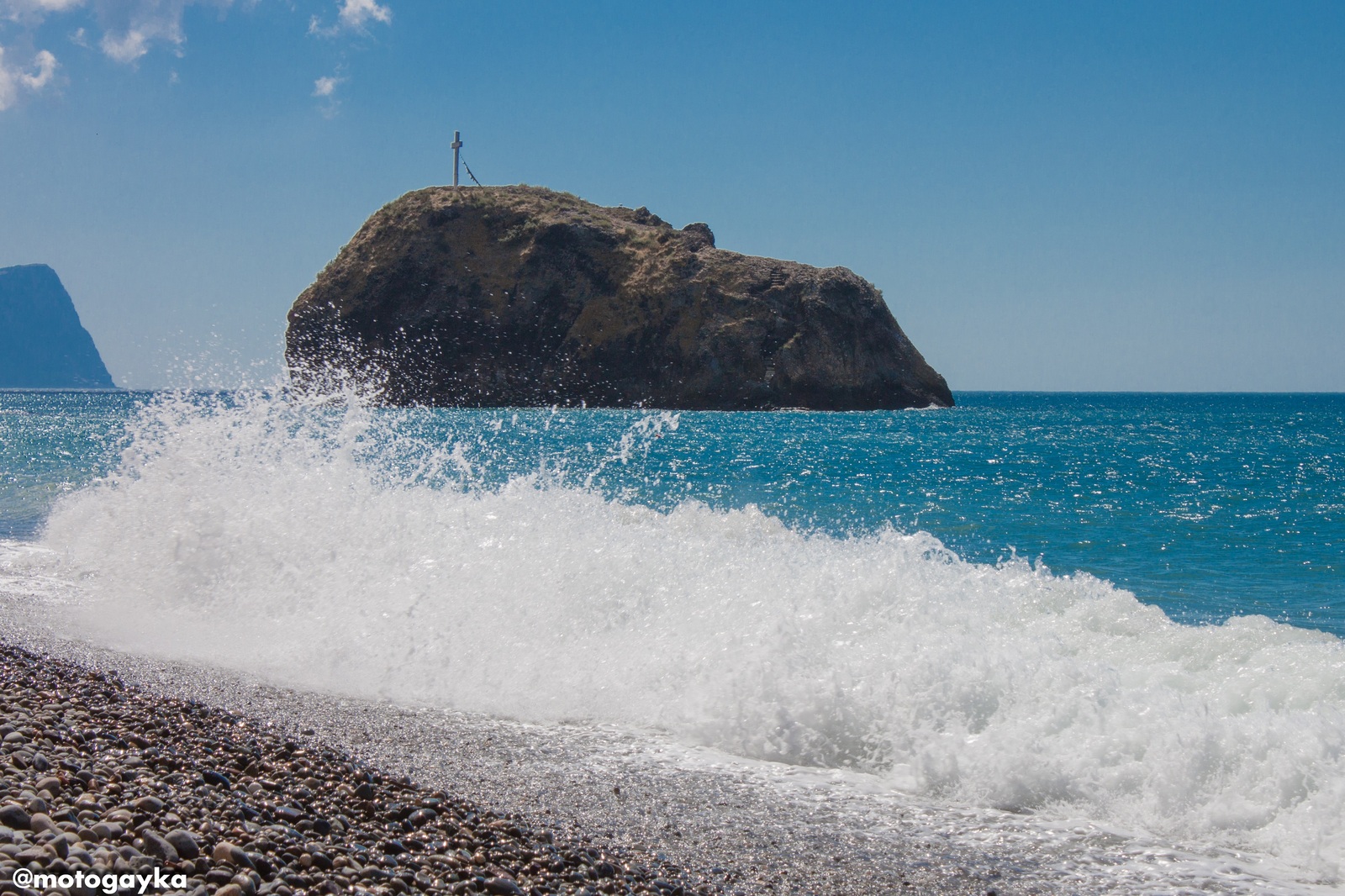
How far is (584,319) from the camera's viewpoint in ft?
235

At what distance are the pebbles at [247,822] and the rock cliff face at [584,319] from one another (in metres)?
65.3

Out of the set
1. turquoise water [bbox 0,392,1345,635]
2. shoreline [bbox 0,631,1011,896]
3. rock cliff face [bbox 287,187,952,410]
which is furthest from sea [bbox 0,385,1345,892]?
rock cliff face [bbox 287,187,952,410]

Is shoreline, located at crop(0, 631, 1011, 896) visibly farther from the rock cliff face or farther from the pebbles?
the rock cliff face

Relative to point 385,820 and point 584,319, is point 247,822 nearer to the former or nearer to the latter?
point 385,820

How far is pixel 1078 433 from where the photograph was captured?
53781 millimetres

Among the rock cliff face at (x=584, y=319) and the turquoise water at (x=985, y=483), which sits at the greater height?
the rock cliff face at (x=584, y=319)

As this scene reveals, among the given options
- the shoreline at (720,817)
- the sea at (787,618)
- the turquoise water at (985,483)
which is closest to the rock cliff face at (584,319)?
the turquoise water at (985,483)

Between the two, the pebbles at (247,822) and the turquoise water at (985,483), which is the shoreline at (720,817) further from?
the turquoise water at (985,483)

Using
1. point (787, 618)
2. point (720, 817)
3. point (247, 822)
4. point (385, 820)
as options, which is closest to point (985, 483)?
point (787, 618)

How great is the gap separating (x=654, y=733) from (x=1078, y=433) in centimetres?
5327

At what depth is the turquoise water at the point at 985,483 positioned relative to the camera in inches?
506

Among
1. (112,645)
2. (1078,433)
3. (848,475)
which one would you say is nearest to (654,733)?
(112,645)

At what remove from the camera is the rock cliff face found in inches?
2768

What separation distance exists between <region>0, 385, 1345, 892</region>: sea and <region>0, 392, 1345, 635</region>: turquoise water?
155mm
